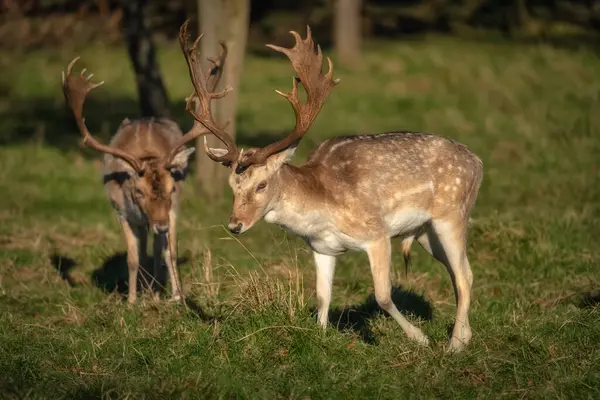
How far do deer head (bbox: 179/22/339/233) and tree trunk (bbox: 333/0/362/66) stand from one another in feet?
54.2

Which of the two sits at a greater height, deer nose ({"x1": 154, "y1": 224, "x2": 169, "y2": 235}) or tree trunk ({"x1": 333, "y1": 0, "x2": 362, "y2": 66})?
deer nose ({"x1": 154, "y1": 224, "x2": 169, "y2": 235})

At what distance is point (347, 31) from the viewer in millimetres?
24844

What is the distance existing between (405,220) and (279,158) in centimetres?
101

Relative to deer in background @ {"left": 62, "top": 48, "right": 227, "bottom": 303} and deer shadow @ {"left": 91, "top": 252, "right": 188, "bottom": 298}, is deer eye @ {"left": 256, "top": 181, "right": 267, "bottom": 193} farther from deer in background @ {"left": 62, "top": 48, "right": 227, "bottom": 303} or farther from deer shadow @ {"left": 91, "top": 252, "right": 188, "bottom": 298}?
deer shadow @ {"left": 91, "top": 252, "right": 188, "bottom": 298}

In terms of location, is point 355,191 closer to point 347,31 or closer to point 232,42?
point 232,42

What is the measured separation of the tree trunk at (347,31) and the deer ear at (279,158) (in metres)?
16.7

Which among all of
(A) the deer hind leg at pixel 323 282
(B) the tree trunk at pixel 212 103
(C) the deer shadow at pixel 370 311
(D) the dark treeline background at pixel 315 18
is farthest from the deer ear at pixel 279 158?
(D) the dark treeline background at pixel 315 18

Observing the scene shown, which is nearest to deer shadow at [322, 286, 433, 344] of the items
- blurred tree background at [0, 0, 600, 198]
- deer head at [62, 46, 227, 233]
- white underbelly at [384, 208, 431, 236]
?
white underbelly at [384, 208, 431, 236]

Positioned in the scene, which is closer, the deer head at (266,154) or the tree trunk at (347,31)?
the deer head at (266,154)

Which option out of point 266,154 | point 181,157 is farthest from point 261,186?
point 181,157

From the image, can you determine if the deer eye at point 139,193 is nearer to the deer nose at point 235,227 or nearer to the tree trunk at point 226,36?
the deer nose at point 235,227

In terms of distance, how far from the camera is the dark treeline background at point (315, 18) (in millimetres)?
26953

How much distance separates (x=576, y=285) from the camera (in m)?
9.42

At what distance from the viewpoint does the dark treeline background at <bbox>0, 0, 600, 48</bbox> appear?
27.0m
